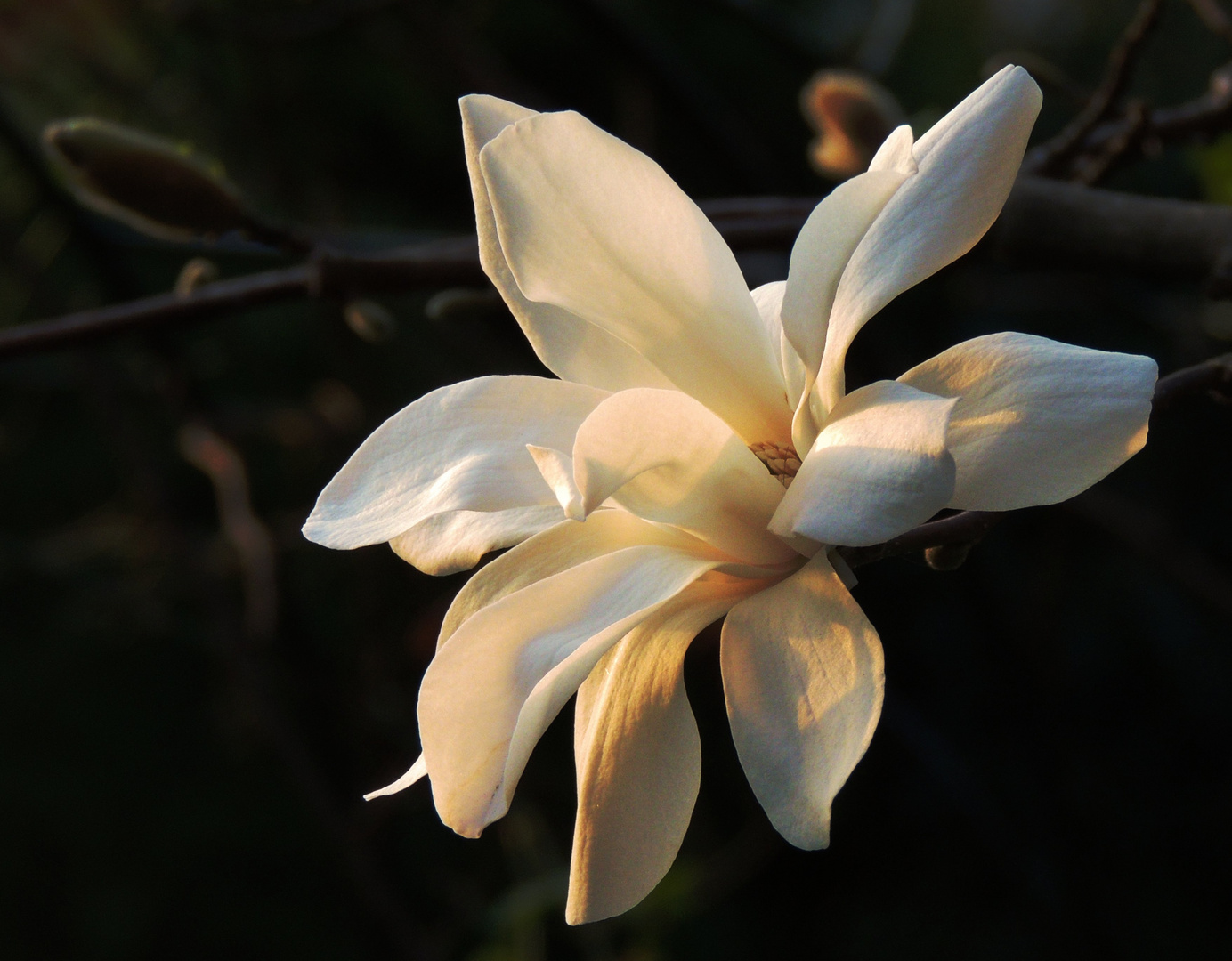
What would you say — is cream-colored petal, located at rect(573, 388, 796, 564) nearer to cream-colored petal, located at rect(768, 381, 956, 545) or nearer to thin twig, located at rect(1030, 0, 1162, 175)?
cream-colored petal, located at rect(768, 381, 956, 545)

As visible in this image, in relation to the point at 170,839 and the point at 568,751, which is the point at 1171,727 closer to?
the point at 568,751

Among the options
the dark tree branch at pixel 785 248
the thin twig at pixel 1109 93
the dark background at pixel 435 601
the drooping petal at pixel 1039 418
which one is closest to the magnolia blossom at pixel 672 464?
the drooping petal at pixel 1039 418

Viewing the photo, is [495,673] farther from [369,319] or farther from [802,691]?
[369,319]

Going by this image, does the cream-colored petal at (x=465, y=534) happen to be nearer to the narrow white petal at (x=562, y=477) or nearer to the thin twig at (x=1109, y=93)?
the narrow white petal at (x=562, y=477)

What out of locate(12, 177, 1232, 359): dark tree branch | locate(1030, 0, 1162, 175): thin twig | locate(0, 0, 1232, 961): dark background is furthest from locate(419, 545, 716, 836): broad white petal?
locate(0, 0, 1232, 961): dark background

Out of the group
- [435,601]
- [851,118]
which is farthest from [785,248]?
[435,601]

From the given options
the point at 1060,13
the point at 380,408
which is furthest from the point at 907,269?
the point at 1060,13
